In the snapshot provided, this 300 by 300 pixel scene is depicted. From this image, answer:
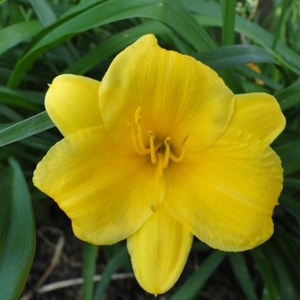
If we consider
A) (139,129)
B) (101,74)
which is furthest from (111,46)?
(139,129)

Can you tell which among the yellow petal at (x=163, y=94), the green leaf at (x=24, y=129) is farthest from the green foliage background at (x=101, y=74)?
the yellow petal at (x=163, y=94)

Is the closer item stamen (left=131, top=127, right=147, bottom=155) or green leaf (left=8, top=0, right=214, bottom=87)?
stamen (left=131, top=127, right=147, bottom=155)

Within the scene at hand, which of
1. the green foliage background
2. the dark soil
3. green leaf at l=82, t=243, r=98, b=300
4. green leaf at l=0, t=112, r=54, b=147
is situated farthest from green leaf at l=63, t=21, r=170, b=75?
the dark soil

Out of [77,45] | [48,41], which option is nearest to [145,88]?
[48,41]

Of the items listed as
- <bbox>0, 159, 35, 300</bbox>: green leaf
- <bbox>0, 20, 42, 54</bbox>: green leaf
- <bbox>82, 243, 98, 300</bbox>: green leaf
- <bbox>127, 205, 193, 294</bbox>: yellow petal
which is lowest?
<bbox>82, 243, 98, 300</bbox>: green leaf

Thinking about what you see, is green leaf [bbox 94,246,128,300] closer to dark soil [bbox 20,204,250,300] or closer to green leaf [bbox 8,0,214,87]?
dark soil [bbox 20,204,250,300]

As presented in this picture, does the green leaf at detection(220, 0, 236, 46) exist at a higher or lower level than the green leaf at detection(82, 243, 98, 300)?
higher

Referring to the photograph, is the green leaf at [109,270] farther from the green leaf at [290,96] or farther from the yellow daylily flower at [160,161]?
the green leaf at [290,96]
